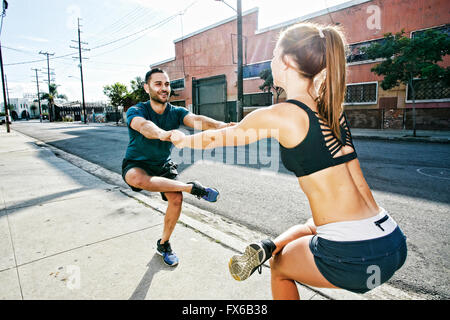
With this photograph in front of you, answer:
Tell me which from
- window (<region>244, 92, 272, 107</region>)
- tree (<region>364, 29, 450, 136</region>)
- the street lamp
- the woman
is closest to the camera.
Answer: the woman

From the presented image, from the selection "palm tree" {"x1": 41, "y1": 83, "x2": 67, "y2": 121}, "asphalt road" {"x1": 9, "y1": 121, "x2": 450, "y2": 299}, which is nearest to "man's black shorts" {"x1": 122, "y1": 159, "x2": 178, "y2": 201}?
"asphalt road" {"x1": 9, "y1": 121, "x2": 450, "y2": 299}

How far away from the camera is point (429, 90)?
1560 cm

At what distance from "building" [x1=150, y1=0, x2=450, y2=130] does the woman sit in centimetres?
820

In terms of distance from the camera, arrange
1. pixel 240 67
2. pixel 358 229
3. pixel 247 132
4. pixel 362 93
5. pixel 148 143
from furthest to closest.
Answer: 1. pixel 362 93
2. pixel 240 67
3. pixel 148 143
4. pixel 247 132
5. pixel 358 229

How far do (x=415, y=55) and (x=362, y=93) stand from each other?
19.4 ft

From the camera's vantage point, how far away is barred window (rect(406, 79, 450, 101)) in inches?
595

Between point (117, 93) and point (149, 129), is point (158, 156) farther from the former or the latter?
point (117, 93)

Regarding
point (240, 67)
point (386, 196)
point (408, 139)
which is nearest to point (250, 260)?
point (386, 196)

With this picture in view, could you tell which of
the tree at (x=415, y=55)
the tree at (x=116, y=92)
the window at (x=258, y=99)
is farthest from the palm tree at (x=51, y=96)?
the tree at (x=415, y=55)

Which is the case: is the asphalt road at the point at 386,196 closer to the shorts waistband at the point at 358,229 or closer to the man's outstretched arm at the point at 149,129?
the shorts waistband at the point at 358,229

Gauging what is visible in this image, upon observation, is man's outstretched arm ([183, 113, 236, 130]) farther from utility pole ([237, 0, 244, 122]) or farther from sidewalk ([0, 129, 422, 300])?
utility pole ([237, 0, 244, 122])

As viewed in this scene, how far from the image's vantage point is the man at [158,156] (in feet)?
8.58

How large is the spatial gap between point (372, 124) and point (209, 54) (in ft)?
59.7
